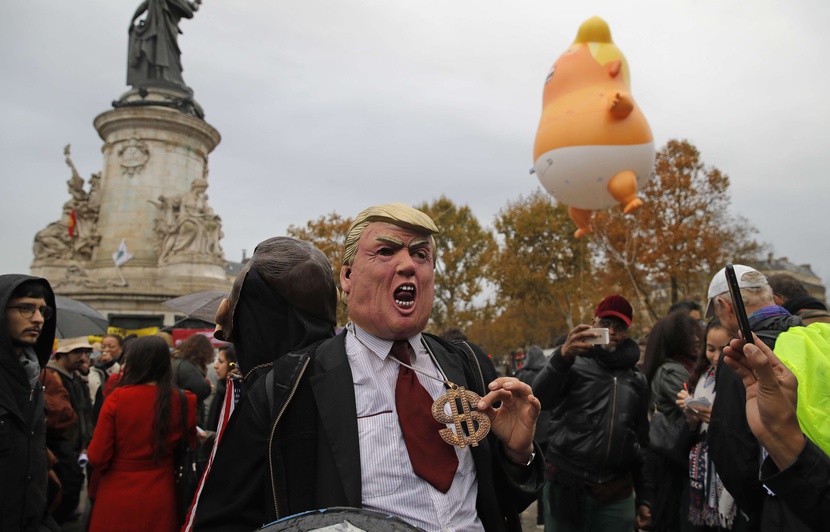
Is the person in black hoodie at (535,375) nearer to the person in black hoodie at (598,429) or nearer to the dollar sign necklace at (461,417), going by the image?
the person in black hoodie at (598,429)

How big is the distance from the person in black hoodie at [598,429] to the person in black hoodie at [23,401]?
8.95ft

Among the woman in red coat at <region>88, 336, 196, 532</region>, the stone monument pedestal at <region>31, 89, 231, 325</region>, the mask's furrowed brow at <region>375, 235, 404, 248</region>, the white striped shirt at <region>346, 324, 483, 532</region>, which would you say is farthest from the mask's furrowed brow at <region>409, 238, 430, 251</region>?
the stone monument pedestal at <region>31, 89, 231, 325</region>

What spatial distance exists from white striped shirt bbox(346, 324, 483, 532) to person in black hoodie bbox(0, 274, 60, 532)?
6.71 feet

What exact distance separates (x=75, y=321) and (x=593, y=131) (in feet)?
25.9

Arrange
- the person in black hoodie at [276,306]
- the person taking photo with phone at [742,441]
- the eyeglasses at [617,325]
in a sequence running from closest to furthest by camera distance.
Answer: the person in black hoodie at [276,306]
the person taking photo with phone at [742,441]
the eyeglasses at [617,325]

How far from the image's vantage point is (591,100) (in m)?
7.72

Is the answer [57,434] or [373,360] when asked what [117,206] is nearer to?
[57,434]

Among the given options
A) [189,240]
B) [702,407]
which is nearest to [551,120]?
[702,407]

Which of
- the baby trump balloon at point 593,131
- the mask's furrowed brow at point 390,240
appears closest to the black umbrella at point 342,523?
the mask's furrowed brow at point 390,240

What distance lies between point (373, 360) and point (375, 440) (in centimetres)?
27

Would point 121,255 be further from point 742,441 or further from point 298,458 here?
point 742,441

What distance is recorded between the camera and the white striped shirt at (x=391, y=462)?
1.60m

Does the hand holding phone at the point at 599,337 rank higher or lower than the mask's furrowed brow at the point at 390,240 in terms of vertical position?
lower

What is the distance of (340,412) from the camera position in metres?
1.67
